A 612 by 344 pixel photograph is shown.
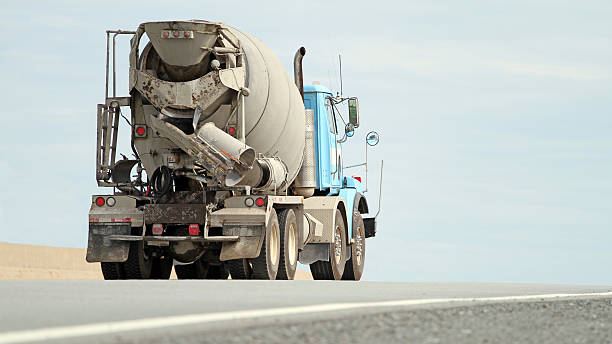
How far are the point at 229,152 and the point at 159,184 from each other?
1421mm

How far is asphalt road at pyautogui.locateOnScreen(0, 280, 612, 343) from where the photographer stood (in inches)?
226

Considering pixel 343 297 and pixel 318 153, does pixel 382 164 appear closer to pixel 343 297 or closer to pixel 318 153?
pixel 318 153

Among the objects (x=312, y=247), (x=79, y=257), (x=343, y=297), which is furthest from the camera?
(x=79, y=257)

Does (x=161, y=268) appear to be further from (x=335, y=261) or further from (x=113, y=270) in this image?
(x=335, y=261)

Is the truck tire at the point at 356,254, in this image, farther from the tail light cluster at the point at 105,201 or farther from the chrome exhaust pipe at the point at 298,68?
the tail light cluster at the point at 105,201

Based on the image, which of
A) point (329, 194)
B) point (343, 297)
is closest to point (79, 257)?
point (329, 194)

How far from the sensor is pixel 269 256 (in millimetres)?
15656

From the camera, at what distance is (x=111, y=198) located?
52.4 feet

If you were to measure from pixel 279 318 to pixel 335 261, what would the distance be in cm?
1289

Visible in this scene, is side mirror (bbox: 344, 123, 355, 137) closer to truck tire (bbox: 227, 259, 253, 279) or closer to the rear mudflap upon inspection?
truck tire (bbox: 227, 259, 253, 279)

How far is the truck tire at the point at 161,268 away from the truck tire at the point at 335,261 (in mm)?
3189

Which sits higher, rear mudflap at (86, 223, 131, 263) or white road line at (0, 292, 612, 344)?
rear mudflap at (86, 223, 131, 263)

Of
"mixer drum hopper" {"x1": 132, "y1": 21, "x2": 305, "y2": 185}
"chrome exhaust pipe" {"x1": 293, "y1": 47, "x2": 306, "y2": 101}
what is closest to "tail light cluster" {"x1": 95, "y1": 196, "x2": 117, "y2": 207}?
"mixer drum hopper" {"x1": 132, "y1": 21, "x2": 305, "y2": 185}

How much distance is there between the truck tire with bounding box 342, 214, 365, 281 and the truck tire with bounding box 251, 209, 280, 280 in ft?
16.0
